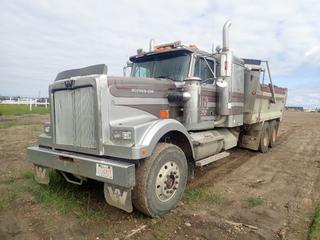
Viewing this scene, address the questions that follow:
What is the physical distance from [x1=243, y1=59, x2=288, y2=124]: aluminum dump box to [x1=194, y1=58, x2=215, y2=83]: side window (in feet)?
6.72

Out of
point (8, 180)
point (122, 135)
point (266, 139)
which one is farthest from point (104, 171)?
point (266, 139)

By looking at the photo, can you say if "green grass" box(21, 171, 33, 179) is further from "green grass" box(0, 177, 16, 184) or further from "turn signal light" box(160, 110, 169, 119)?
"turn signal light" box(160, 110, 169, 119)

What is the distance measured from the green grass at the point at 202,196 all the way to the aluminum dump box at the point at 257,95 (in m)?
3.41

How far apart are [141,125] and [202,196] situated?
189 cm

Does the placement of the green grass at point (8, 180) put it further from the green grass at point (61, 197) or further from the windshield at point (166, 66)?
the windshield at point (166, 66)

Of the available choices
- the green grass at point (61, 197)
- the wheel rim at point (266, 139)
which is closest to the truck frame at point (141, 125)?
the green grass at point (61, 197)

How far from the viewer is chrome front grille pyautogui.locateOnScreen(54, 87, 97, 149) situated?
13.8ft

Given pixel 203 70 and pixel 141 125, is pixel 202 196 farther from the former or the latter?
pixel 203 70

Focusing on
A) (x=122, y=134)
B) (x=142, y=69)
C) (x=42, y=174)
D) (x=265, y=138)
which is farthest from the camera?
(x=265, y=138)

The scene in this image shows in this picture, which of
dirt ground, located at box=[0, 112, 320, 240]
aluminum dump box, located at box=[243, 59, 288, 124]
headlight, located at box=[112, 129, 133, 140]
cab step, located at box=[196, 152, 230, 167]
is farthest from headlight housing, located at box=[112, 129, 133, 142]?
aluminum dump box, located at box=[243, 59, 288, 124]

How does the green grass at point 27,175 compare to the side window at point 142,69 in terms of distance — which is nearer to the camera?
the green grass at point 27,175

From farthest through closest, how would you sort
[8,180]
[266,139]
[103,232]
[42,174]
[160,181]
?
1. [266,139]
2. [8,180]
3. [42,174]
4. [160,181]
5. [103,232]

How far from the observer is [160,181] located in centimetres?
428

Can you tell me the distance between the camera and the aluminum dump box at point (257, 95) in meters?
7.88
